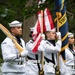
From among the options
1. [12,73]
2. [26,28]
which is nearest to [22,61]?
[12,73]

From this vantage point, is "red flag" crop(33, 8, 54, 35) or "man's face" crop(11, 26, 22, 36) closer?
"man's face" crop(11, 26, 22, 36)

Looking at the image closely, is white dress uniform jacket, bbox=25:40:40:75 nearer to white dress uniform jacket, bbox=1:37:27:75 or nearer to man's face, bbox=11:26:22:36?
white dress uniform jacket, bbox=1:37:27:75

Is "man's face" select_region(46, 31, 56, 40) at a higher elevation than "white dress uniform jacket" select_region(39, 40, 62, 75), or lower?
higher

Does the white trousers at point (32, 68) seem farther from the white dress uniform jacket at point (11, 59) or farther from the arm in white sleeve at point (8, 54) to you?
the arm in white sleeve at point (8, 54)

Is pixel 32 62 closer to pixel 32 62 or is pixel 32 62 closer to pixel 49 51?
pixel 32 62

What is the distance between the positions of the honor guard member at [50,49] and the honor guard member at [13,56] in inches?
26.2

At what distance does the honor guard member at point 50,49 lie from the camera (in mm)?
13227

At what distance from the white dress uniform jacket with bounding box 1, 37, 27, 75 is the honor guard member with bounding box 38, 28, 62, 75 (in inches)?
26.8

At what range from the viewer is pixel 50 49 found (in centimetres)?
1321

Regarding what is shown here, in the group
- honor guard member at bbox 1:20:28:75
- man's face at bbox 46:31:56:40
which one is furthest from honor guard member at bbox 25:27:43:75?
honor guard member at bbox 1:20:28:75

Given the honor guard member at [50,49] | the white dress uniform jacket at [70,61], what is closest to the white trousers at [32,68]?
the honor guard member at [50,49]

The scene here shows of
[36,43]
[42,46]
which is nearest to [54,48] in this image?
[42,46]

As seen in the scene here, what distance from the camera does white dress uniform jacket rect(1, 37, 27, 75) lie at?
1245cm

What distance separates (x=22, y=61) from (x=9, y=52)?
38cm
